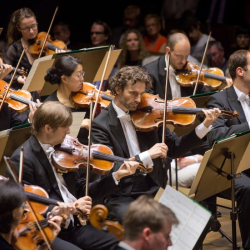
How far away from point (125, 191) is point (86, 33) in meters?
4.09

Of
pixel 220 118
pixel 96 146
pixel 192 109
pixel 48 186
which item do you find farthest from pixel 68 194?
pixel 220 118

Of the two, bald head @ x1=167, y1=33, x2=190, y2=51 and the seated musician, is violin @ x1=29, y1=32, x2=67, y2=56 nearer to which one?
bald head @ x1=167, y1=33, x2=190, y2=51

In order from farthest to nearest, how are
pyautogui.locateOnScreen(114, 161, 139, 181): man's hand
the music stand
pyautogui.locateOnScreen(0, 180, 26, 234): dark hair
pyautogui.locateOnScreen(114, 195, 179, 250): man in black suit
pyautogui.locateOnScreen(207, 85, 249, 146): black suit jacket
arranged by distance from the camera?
pyautogui.locateOnScreen(207, 85, 249, 146): black suit jacket, the music stand, pyautogui.locateOnScreen(114, 161, 139, 181): man's hand, pyautogui.locateOnScreen(0, 180, 26, 234): dark hair, pyautogui.locateOnScreen(114, 195, 179, 250): man in black suit

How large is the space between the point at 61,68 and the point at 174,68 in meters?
1.04

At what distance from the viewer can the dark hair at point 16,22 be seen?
4.73 m

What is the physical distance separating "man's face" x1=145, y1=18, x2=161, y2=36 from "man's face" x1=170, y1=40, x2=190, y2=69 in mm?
1881

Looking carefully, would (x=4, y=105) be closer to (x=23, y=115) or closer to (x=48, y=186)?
(x=23, y=115)

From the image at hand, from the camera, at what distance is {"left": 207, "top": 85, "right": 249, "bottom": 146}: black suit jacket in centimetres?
368

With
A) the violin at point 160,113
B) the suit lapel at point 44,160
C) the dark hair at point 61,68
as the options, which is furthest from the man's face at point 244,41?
the suit lapel at point 44,160

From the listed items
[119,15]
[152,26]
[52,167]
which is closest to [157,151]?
[52,167]

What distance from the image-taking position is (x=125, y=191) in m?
3.29

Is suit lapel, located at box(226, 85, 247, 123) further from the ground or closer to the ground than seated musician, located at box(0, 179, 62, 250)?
further from the ground

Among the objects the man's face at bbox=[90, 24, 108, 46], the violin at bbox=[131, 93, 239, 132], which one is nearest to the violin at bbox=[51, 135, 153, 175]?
Answer: the violin at bbox=[131, 93, 239, 132]

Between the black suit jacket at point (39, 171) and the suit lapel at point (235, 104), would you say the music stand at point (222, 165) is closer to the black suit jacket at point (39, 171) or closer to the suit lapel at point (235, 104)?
the suit lapel at point (235, 104)
